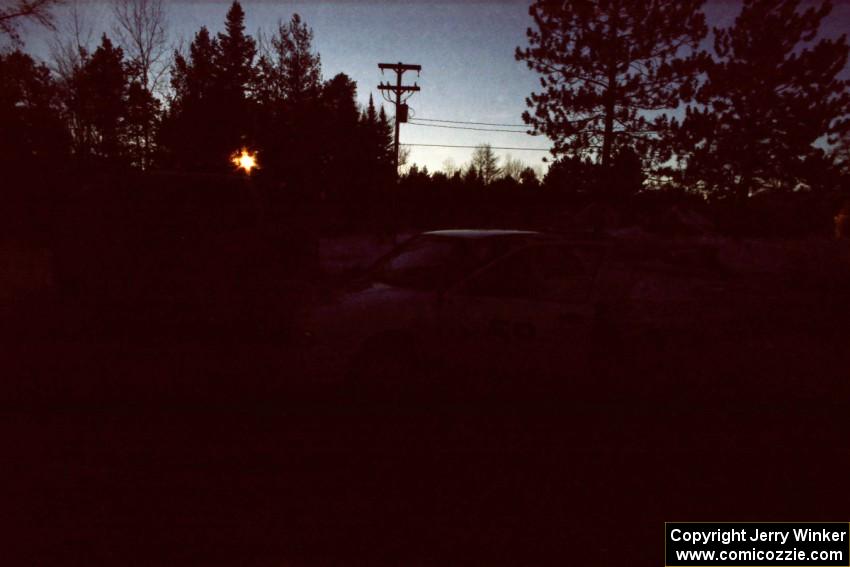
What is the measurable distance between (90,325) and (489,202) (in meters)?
42.6

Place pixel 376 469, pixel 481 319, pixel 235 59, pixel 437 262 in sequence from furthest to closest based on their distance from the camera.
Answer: pixel 235 59
pixel 437 262
pixel 481 319
pixel 376 469

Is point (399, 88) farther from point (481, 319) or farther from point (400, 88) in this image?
A: point (481, 319)

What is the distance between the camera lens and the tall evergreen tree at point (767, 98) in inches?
1239

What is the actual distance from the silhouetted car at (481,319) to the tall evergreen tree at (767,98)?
26.9 meters

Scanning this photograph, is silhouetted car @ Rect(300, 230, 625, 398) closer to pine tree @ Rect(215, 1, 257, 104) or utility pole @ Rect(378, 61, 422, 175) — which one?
utility pole @ Rect(378, 61, 422, 175)

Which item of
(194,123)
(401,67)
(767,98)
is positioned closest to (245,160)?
(194,123)

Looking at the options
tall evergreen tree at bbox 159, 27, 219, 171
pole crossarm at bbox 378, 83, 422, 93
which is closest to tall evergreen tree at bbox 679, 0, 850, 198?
pole crossarm at bbox 378, 83, 422, 93

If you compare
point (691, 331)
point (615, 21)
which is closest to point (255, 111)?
point (615, 21)

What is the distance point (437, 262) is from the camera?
568cm

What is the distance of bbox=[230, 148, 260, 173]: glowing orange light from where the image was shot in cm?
3491

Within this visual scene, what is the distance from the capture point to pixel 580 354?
552 centimetres

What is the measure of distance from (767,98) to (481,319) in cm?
3495

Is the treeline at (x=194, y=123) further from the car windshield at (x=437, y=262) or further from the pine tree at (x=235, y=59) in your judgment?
the car windshield at (x=437, y=262)

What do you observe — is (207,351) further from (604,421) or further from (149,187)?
(604,421)
